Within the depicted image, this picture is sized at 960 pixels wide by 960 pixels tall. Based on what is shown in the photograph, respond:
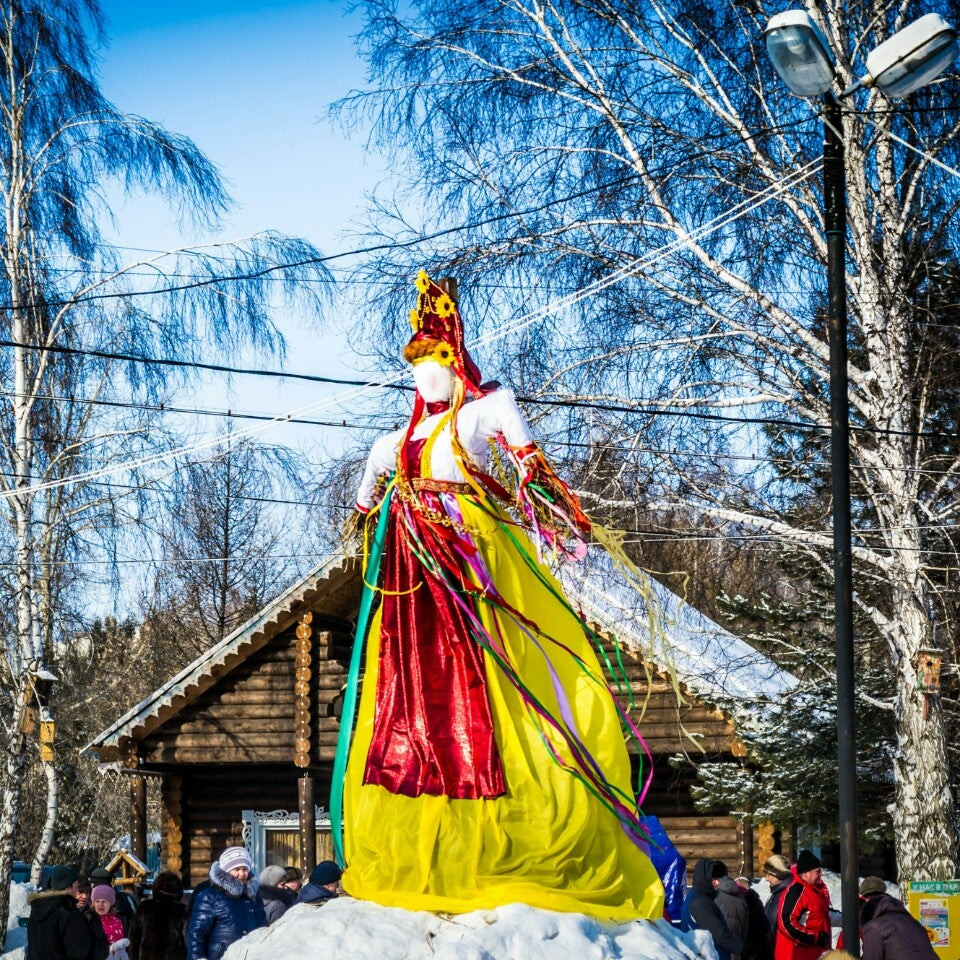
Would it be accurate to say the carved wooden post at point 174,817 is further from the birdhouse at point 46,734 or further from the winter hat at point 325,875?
the winter hat at point 325,875

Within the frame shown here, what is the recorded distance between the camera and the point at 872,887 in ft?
27.9

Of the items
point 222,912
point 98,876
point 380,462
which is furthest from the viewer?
point 98,876

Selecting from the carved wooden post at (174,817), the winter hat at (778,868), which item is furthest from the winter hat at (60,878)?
the carved wooden post at (174,817)

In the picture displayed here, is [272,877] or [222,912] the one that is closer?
[222,912]

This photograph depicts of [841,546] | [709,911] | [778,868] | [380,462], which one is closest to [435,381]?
[380,462]

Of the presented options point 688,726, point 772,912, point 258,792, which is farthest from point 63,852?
point 772,912

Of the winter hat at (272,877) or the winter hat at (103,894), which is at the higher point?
the winter hat at (272,877)

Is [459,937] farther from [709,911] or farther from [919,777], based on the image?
[919,777]

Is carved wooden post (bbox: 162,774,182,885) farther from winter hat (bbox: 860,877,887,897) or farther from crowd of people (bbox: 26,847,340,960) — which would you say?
winter hat (bbox: 860,877,887,897)

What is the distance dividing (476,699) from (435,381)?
1.43 m

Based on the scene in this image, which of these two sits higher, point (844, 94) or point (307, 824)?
point (844, 94)

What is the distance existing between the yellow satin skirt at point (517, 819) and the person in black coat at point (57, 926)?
3549 mm

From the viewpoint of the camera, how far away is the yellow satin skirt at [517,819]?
18.6 feet

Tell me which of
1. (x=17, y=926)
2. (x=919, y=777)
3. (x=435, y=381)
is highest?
(x=435, y=381)
